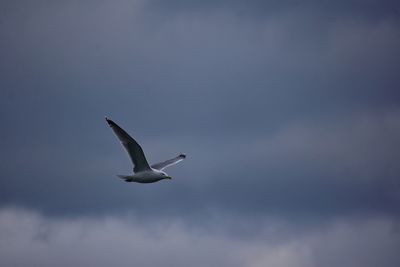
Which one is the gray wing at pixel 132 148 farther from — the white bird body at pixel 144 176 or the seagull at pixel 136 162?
the white bird body at pixel 144 176

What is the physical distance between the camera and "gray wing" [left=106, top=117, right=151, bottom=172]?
162 feet

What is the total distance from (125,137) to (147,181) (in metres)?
3.63

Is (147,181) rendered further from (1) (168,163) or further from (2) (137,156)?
(1) (168,163)

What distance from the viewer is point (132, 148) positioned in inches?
1971

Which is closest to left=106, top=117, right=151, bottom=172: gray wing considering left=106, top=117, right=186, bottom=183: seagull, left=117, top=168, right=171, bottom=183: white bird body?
left=106, top=117, right=186, bottom=183: seagull

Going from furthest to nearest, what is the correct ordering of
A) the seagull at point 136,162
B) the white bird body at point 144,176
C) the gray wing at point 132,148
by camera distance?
the white bird body at point 144,176 → the seagull at point 136,162 → the gray wing at point 132,148

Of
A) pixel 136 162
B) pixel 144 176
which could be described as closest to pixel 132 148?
pixel 136 162

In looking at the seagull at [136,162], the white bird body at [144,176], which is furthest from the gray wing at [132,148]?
the white bird body at [144,176]

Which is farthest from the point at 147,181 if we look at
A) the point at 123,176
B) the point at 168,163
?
the point at 168,163

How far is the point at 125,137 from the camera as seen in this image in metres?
49.6

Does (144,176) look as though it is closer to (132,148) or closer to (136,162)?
(136,162)

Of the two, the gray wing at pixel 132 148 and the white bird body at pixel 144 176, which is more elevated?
the gray wing at pixel 132 148

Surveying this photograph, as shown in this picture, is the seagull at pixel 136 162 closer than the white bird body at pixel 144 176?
Yes

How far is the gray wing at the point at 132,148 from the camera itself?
49.4m
